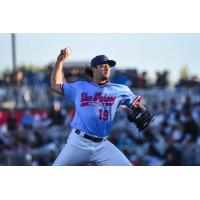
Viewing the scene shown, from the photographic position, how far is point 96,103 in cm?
744

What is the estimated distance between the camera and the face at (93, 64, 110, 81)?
7.35 m

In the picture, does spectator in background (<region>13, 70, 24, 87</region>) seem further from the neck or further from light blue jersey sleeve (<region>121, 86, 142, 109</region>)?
light blue jersey sleeve (<region>121, 86, 142, 109</region>)

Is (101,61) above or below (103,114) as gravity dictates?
above

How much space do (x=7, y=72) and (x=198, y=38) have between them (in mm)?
4502

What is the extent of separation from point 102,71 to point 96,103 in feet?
1.20

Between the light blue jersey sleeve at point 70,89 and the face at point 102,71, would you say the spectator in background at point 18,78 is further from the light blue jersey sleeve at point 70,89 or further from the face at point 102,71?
the face at point 102,71

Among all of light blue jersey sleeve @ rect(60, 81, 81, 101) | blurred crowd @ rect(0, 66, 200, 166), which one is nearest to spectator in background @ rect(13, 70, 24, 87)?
blurred crowd @ rect(0, 66, 200, 166)

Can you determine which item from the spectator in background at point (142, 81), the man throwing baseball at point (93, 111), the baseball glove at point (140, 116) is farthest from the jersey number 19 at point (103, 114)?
the spectator in background at point (142, 81)

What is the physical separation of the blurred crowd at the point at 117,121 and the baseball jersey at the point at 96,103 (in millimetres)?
4601

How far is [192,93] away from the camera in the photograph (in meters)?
13.6

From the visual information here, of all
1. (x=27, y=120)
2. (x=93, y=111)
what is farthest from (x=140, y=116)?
(x=27, y=120)

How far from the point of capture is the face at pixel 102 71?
24.1ft

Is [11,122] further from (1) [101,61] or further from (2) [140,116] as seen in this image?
(1) [101,61]

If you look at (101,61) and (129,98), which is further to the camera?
(129,98)
